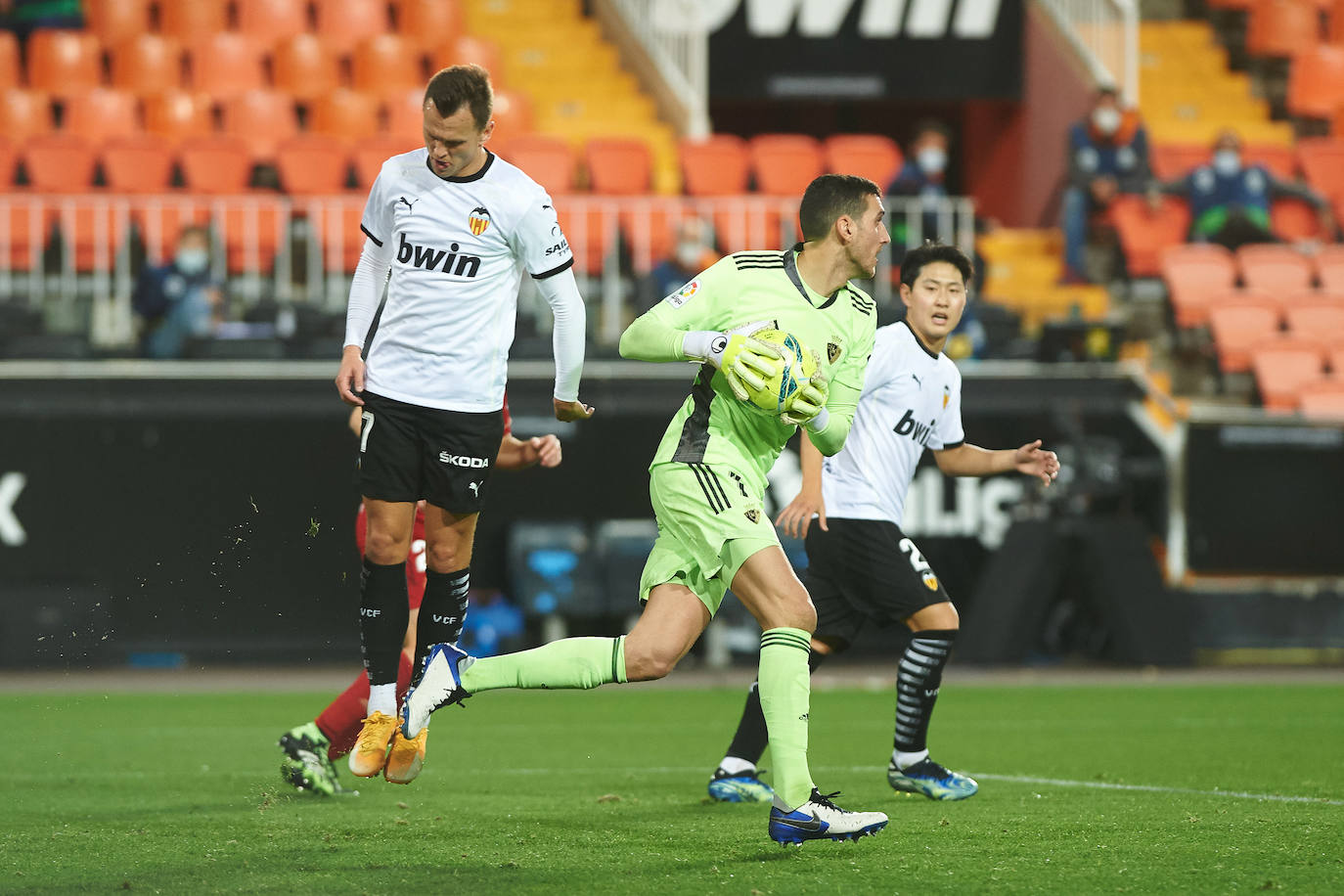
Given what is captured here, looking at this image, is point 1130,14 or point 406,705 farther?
point 1130,14

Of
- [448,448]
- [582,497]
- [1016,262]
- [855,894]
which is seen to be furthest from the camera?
[1016,262]

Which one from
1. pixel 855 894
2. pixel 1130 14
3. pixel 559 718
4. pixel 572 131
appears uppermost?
pixel 1130 14

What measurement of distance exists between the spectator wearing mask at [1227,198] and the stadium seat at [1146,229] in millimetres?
128

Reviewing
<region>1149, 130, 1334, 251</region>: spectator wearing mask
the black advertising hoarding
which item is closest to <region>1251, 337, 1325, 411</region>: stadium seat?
<region>1149, 130, 1334, 251</region>: spectator wearing mask

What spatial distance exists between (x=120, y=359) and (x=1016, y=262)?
9.69 m

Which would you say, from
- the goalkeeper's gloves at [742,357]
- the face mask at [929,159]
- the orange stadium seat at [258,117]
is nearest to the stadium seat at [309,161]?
the orange stadium seat at [258,117]

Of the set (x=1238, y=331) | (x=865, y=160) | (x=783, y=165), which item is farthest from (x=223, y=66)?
(x=1238, y=331)

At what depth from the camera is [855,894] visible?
15.3 feet

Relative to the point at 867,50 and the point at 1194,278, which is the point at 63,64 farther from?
the point at 1194,278

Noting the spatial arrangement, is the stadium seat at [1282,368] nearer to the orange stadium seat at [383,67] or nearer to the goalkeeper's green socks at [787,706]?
the orange stadium seat at [383,67]

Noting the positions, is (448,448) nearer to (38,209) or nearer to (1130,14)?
(38,209)

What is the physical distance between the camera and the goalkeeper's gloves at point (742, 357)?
542cm

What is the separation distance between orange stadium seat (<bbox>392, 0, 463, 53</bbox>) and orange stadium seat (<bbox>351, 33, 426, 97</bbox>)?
23.2 inches

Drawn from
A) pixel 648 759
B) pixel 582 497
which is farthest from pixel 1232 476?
pixel 648 759
